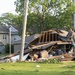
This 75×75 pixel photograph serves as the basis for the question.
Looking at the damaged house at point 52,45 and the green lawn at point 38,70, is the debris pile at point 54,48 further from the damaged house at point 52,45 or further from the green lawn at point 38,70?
the green lawn at point 38,70

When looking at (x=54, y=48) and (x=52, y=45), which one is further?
(x=54, y=48)

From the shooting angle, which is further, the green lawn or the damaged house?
the damaged house

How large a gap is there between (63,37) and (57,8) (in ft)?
114

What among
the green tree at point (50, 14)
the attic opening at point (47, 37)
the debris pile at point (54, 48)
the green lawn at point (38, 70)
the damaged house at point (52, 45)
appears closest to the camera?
the green lawn at point (38, 70)

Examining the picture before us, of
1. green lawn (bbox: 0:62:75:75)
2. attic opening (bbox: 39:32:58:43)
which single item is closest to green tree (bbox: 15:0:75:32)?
attic opening (bbox: 39:32:58:43)

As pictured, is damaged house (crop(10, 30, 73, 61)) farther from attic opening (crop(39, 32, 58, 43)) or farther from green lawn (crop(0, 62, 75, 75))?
green lawn (crop(0, 62, 75, 75))

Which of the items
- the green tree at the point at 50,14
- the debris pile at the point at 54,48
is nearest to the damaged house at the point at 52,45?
the debris pile at the point at 54,48

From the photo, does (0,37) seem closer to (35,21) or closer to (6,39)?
(6,39)

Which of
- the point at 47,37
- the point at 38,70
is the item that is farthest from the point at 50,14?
the point at 38,70

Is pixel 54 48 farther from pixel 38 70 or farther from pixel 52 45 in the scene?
pixel 38 70

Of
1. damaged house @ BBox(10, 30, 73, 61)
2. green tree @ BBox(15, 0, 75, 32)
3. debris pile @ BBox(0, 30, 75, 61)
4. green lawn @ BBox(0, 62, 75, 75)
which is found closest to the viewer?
green lawn @ BBox(0, 62, 75, 75)

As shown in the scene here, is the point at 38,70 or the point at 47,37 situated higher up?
the point at 47,37

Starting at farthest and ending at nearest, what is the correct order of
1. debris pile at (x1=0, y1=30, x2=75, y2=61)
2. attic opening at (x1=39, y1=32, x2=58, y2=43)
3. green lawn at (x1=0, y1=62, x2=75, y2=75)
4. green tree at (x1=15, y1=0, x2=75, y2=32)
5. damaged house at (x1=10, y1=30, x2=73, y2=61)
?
green tree at (x1=15, y1=0, x2=75, y2=32)
attic opening at (x1=39, y1=32, x2=58, y2=43)
damaged house at (x1=10, y1=30, x2=73, y2=61)
debris pile at (x1=0, y1=30, x2=75, y2=61)
green lawn at (x1=0, y1=62, x2=75, y2=75)

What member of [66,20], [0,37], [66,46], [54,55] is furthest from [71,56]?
[0,37]
